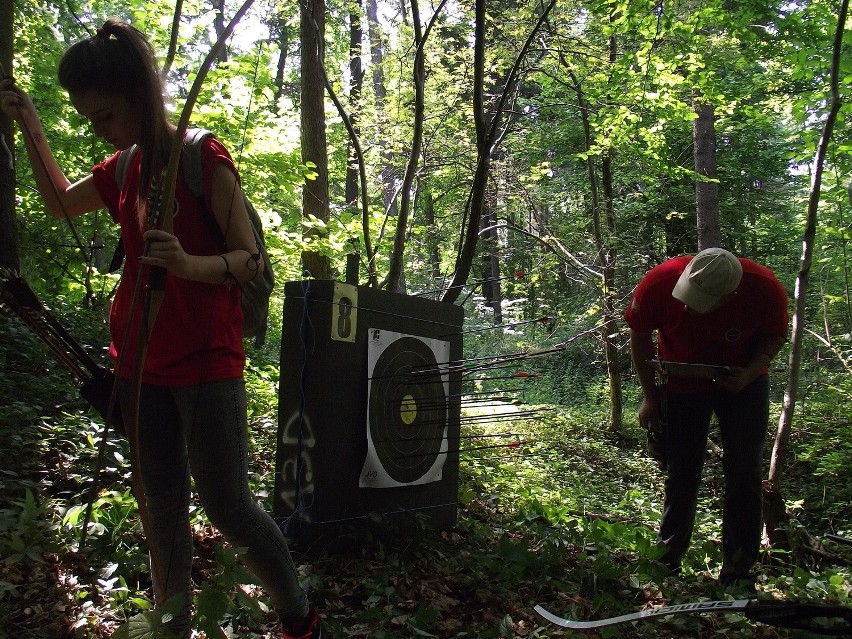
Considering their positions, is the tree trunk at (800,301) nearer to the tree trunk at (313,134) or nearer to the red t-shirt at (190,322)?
the red t-shirt at (190,322)

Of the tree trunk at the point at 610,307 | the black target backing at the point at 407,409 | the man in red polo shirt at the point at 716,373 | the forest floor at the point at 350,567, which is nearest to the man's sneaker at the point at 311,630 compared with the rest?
the forest floor at the point at 350,567

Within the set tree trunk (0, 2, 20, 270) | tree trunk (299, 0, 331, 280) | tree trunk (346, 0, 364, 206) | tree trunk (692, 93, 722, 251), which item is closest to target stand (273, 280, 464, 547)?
tree trunk (0, 2, 20, 270)

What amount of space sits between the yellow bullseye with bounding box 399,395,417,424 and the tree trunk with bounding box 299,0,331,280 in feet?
8.47

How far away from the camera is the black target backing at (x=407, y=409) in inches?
133

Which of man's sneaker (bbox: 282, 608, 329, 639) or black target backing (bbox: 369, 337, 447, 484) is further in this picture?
black target backing (bbox: 369, 337, 447, 484)

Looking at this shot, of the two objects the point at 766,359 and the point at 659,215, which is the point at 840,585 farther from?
the point at 659,215

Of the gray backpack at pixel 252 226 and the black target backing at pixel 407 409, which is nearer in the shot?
the gray backpack at pixel 252 226

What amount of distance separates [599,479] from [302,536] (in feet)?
15.8

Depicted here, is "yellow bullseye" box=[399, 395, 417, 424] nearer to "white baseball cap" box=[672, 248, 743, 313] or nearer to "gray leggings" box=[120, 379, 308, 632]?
"white baseball cap" box=[672, 248, 743, 313]

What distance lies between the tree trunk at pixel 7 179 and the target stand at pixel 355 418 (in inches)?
64.5

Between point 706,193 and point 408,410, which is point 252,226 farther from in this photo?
point 706,193

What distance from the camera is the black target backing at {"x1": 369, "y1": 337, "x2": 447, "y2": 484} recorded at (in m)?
3.37

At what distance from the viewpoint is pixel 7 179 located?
3.50m

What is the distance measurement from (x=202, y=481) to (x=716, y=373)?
2400 mm
